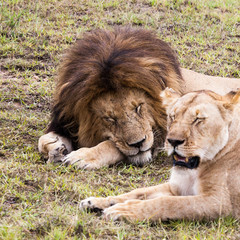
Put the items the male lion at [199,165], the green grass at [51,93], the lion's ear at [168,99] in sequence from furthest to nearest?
1. the lion's ear at [168,99]
2. the male lion at [199,165]
3. the green grass at [51,93]

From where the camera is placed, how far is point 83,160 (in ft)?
15.0

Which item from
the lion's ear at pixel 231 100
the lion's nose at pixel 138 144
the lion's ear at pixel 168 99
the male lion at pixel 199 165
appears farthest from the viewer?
the lion's nose at pixel 138 144

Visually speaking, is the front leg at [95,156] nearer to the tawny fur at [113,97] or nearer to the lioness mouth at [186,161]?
the tawny fur at [113,97]

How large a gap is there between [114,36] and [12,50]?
2283 mm

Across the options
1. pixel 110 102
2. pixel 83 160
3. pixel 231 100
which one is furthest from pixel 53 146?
pixel 231 100

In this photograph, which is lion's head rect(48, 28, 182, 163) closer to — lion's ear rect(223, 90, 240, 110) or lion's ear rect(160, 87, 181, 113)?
lion's ear rect(160, 87, 181, 113)

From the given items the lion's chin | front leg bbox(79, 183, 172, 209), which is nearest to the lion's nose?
the lion's chin

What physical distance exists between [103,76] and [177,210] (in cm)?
167

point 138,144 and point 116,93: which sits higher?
point 116,93

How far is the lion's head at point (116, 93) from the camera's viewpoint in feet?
15.3

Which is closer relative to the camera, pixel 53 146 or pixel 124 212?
pixel 124 212

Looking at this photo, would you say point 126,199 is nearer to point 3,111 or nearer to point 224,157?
point 224,157

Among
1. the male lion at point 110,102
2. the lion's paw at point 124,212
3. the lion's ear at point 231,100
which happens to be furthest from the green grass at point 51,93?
the lion's ear at point 231,100

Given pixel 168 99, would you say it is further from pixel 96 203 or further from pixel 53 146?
pixel 53 146
